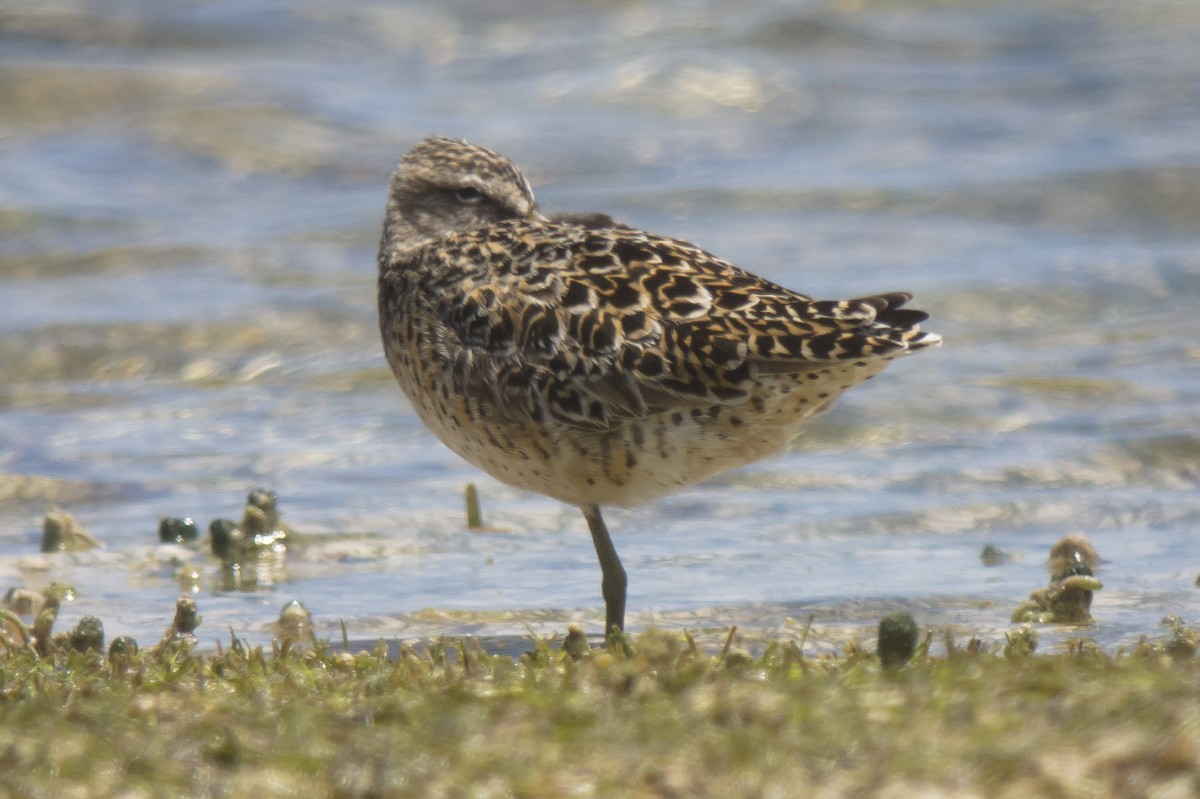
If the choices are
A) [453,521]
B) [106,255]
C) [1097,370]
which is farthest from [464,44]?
[453,521]

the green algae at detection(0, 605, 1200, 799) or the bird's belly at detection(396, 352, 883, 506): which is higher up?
the bird's belly at detection(396, 352, 883, 506)

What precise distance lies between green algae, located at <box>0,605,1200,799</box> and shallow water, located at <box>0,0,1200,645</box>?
2045 mm

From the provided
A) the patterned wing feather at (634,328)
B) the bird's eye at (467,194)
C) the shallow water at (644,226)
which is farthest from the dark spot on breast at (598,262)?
the shallow water at (644,226)

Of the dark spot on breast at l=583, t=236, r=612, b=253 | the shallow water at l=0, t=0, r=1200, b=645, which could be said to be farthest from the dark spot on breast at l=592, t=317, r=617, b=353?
the shallow water at l=0, t=0, r=1200, b=645

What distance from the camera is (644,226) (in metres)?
12.5

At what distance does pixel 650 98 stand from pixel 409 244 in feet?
29.6

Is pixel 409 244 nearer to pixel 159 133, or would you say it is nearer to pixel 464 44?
pixel 159 133

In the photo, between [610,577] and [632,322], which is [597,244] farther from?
[610,577]

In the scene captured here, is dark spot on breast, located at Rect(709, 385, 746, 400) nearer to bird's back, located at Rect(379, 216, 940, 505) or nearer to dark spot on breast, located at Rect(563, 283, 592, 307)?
bird's back, located at Rect(379, 216, 940, 505)

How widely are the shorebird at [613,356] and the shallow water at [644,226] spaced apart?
0.79 metres

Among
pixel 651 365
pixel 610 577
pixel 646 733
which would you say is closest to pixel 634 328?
pixel 651 365

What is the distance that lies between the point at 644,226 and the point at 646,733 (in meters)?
9.40

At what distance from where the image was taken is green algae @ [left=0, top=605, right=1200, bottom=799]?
9.91ft

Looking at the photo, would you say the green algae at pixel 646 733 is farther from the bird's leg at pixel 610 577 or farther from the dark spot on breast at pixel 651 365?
the bird's leg at pixel 610 577
